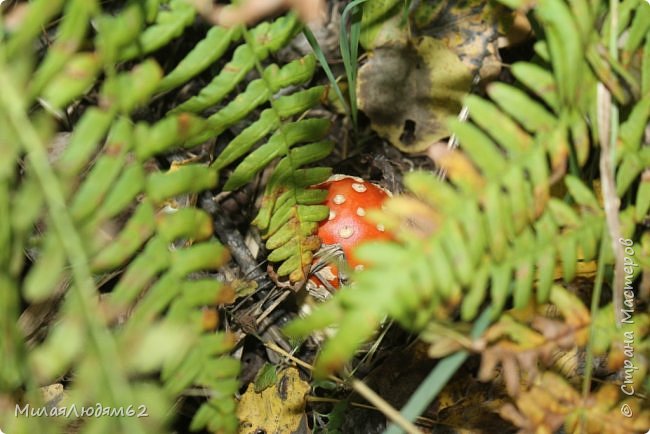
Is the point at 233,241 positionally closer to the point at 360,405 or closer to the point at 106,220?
the point at 360,405

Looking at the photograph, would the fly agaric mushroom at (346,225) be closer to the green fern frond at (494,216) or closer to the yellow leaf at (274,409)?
the yellow leaf at (274,409)

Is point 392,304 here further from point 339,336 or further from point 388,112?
point 388,112

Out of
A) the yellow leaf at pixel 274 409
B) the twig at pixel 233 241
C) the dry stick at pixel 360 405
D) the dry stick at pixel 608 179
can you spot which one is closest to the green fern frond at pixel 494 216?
the dry stick at pixel 608 179

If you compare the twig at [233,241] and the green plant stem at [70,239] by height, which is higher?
the green plant stem at [70,239]

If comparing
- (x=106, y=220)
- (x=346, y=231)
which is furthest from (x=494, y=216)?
(x=346, y=231)

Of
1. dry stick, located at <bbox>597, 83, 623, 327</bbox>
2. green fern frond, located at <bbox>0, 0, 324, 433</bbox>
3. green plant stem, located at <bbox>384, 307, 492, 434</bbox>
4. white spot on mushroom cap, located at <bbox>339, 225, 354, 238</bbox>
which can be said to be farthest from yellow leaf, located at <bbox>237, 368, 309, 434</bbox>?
dry stick, located at <bbox>597, 83, 623, 327</bbox>

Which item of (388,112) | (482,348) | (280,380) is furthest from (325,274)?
(482,348)
